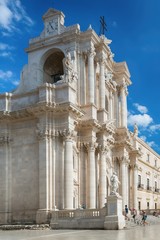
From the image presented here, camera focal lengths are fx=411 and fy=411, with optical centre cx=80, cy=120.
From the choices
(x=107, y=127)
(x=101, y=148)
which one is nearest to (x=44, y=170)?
(x=101, y=148)

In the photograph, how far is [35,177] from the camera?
30.3 m

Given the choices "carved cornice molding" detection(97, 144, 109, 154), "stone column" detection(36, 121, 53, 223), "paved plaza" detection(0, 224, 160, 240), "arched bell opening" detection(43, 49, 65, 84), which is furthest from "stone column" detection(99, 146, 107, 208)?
"paved plaza" detection(0, 224, 160, 240)

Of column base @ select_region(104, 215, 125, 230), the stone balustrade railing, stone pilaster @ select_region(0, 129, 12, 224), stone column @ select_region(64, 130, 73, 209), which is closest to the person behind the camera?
column base @ select_region(104, 215, 125, 230)

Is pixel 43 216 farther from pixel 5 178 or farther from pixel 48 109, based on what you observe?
pixel 48 109

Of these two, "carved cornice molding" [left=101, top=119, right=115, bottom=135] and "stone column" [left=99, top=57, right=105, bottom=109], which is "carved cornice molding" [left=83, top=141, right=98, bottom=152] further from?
"stone column" [left=99, top=57, right=105, bottom=109]

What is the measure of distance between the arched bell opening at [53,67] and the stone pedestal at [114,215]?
16410mm

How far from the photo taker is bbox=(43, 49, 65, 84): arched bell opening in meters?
38.5

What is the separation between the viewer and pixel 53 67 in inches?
1567

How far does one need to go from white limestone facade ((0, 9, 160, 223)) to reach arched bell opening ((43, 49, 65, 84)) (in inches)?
3.7

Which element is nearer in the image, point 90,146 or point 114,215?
point 114,215

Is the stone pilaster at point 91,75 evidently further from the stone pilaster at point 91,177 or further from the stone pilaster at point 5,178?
the stone pilaster at point 5,178

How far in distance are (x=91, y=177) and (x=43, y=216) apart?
6.10 metres

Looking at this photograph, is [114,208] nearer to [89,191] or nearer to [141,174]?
[89,191]

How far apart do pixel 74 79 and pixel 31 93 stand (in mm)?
3867
